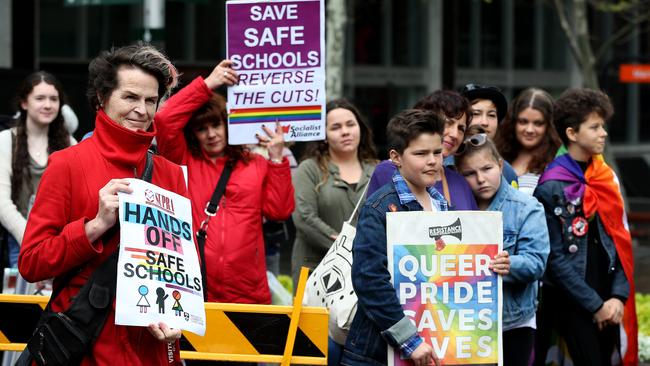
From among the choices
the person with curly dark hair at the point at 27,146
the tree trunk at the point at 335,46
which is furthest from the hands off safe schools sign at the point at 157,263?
the tree trunk at the point at 335,46

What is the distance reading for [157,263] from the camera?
4.15 meters

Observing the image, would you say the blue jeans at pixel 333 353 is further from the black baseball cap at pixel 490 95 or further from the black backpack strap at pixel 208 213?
the black baseball cap at pixel 490 95

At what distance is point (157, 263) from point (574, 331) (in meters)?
3.24

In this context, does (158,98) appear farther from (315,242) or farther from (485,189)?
(315,242)

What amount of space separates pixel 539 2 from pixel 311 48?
2448 centimetres

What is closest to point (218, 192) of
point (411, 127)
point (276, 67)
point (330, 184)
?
point (276, 67)

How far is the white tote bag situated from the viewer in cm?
551

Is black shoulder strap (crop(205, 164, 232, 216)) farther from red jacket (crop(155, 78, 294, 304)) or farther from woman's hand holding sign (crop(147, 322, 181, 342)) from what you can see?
woman's hand holding sign (crop(147, 322, 181, 342))

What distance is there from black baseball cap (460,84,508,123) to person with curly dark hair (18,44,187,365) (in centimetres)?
288

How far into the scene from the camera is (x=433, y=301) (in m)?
4.96

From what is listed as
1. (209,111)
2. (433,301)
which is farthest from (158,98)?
(209,111)

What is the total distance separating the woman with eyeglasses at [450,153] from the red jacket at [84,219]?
69.8 inches

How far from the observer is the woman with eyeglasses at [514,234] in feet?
18.8

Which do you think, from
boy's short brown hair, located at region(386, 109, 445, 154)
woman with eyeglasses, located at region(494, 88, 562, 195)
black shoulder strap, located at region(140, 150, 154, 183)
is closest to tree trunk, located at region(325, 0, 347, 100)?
woman with eyeglasses, located at region(494, 88, 562, 195)
